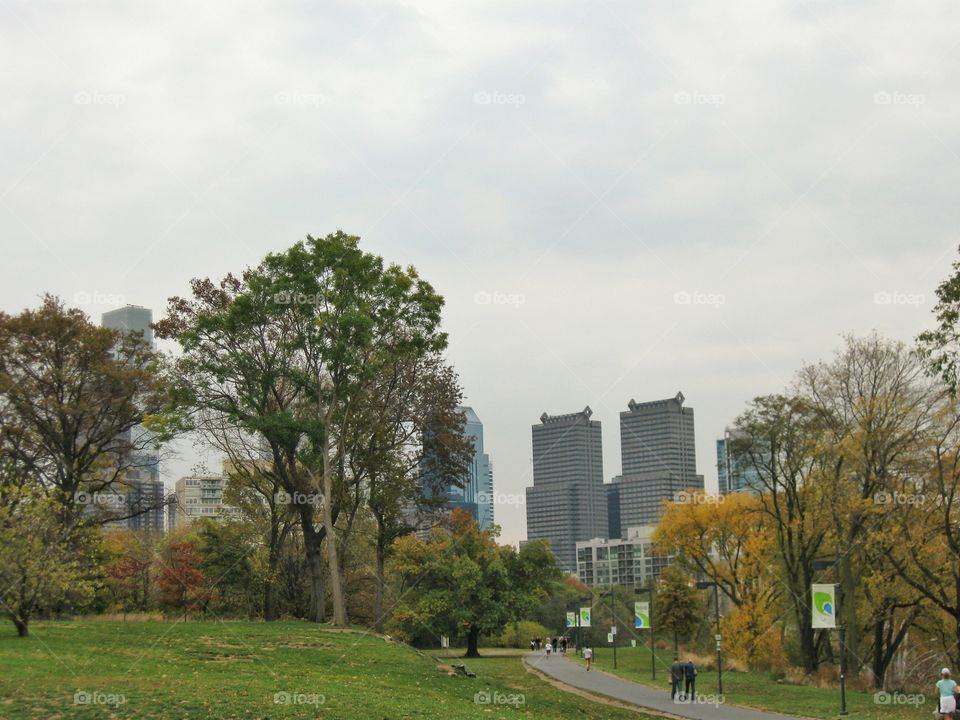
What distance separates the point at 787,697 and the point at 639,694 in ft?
17.6

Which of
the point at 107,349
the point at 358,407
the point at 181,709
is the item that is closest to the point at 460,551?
the point at 358,407

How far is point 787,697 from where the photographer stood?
36.8 meters

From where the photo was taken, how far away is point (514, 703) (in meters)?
28.5

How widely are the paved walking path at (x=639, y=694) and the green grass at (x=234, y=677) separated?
2011 millimetres

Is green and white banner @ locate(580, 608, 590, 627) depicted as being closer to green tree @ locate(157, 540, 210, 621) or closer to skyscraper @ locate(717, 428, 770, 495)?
skyscraper @ locate(717, 428, 770, 495)

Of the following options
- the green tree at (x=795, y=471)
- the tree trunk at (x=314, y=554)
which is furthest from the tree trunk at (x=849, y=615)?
the tree trunk at (x=314, y=554)

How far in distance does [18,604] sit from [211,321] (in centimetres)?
1481

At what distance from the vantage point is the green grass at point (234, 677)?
68.1 feet

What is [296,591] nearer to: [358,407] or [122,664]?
[358,407]

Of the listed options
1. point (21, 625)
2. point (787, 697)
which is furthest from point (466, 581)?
point (21, 625)

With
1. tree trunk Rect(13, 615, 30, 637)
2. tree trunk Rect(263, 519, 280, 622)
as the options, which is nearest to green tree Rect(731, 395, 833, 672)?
tree trunk Rect(263, 519, 280, 622)

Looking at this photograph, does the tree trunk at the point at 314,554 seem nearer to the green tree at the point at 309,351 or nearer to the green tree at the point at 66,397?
the green tree at the point at 309,351

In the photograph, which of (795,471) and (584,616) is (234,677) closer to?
(795,471)

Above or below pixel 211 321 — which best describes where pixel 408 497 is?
below
